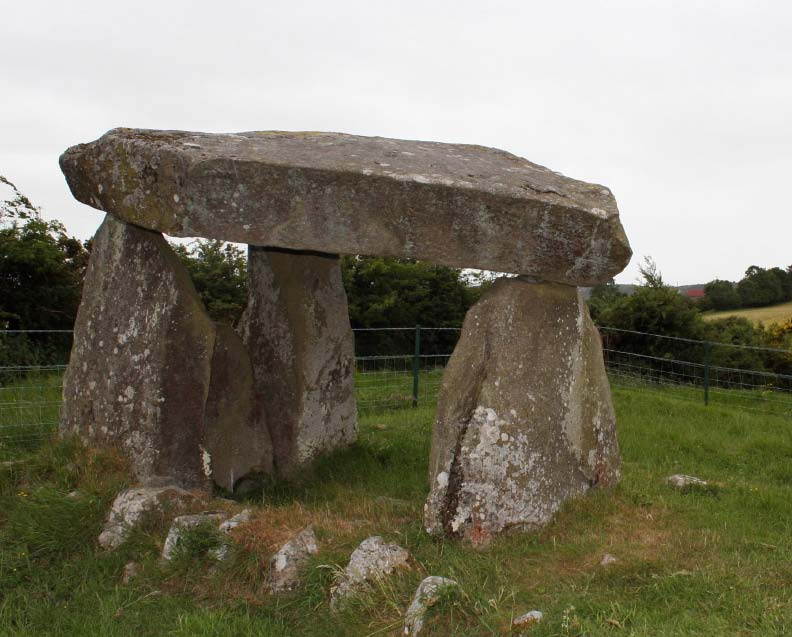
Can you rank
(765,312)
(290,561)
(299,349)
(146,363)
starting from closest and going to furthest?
(290,561), (146,363), (299,349), (765,312)

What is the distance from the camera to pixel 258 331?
26.0ft

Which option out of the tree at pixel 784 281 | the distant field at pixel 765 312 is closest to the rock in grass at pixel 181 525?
the distant field at pixel 765 312

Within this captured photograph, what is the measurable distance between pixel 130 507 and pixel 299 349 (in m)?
2.27

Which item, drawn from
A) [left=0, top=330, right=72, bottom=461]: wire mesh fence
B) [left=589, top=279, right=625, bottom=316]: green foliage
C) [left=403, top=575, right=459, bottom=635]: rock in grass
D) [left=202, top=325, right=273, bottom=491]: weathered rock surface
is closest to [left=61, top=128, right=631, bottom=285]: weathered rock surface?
[left=202, top=325, right=273, bottom=491]: weathered rock surface

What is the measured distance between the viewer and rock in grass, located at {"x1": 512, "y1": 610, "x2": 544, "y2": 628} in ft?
14.6

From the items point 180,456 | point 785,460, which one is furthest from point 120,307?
point 785,460

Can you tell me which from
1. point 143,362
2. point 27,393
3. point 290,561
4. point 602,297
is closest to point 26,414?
point 27,393

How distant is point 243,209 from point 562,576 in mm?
3166

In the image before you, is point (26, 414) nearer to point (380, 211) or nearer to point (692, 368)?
point (380, 211)

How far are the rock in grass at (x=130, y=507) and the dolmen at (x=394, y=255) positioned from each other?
0.24m

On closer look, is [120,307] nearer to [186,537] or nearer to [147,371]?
[147,371]

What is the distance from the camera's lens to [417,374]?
452 inches

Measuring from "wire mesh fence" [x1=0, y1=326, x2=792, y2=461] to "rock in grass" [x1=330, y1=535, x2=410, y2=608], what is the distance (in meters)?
3.82

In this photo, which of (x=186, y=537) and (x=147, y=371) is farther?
(x=147, y=371)
